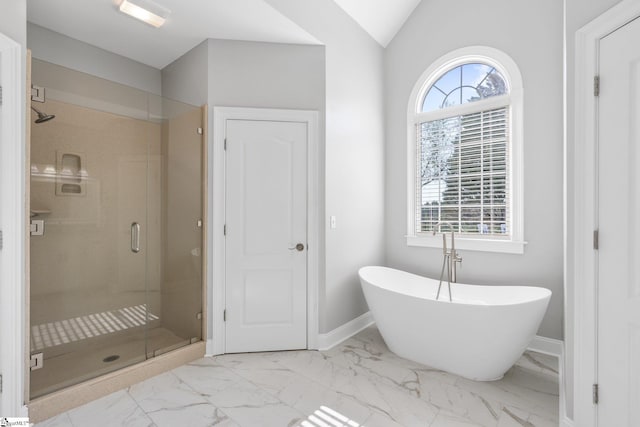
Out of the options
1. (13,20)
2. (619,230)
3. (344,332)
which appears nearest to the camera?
(619,230)

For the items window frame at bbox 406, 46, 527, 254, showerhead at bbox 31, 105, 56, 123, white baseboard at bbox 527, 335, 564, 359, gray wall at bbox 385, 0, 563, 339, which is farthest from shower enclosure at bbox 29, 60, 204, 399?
white baseboard at bbox 527, 335, 564, 359

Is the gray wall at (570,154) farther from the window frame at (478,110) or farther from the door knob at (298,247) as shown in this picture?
the door knob at (298,247)

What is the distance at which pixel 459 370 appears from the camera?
7.52 ft

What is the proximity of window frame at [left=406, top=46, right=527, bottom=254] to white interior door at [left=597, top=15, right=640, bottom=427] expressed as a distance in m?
1.43

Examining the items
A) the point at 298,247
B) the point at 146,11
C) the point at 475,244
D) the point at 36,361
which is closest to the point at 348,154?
the point at 298,247

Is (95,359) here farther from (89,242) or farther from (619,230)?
(619,230)

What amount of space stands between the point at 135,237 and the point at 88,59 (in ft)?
5.50

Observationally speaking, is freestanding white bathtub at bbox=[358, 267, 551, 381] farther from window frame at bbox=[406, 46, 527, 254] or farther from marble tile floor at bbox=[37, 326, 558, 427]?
window frame at bbox=[406, 46, 527, 254]

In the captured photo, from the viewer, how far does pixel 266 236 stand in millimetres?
2766

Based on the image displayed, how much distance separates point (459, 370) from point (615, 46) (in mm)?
2088

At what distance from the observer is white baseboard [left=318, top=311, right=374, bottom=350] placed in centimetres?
281

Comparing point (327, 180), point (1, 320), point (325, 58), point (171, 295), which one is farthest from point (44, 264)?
point (325, 58)

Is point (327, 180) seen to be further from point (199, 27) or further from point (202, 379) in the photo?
point (202, 379)

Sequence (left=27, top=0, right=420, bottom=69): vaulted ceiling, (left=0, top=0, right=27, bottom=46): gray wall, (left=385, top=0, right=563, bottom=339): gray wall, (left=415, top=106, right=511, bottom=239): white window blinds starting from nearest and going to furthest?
(left=0, top=0, right=27, bottom=46): gray wall
(left=27, top=0, right=420, bottom=69): vaulted ceiling
(left=385, top=0, right=563, bottom=339): gray wall
(left=415, top=106, right=511, bottom=239): white window blinds
